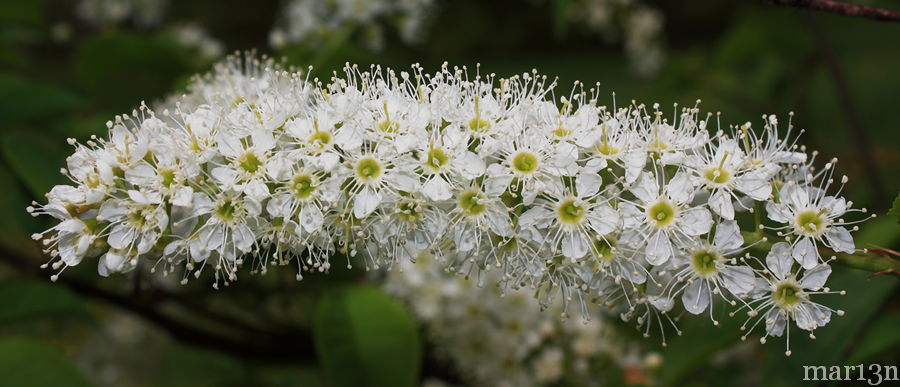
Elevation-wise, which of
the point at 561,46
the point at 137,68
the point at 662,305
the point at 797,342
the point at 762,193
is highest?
the point at 561,46

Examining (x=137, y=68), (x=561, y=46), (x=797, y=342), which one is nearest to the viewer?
(x=797, y=342)

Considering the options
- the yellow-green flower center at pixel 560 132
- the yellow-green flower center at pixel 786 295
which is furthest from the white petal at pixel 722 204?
the yellow-green flower center at pixel 560 132

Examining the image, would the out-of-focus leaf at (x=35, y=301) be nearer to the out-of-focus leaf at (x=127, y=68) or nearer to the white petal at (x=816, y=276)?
the out-of-focus leaf at (x=127, y=68)

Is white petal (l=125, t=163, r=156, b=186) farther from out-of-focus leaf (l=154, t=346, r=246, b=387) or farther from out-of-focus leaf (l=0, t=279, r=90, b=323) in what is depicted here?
out-of-focus leaf (l=154, t=346, r=246, b=387)

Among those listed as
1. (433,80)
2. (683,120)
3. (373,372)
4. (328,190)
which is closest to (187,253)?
(328,190)

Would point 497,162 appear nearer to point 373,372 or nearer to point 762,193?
point 762,193

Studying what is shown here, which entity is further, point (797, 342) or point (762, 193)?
point (797, 342)

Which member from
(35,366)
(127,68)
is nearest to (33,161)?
(35,366)

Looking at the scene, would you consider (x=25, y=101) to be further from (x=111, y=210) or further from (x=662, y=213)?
(x=662, y=213)

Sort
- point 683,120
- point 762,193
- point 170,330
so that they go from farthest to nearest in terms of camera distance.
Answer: point 170,330 → point 683,120 → point 762,193
